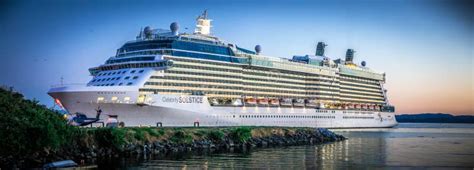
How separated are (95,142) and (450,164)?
24.7m

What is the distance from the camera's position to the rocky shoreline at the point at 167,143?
34122mm

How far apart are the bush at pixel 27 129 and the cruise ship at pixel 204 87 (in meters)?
20.5

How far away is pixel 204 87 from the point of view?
67.1 metres

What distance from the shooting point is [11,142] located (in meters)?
31.2

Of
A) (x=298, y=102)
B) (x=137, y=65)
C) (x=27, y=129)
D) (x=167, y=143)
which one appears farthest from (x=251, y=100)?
(x=27, y=129)

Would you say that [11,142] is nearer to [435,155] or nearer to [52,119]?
[52,119]

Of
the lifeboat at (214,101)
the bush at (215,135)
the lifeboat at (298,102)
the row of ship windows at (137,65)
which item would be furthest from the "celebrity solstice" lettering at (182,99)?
the lifeboat at (298,102)

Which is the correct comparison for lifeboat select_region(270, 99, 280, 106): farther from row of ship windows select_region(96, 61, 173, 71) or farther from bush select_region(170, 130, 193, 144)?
bush select_region(170, 130, 193, 144)

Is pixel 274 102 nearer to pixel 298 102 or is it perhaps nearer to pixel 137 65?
pixel 298 102

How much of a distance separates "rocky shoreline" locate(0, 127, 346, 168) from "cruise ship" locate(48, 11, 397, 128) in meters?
8.17

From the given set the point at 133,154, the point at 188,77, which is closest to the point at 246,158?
the point at 133,154

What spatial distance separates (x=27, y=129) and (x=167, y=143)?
13.7 meters

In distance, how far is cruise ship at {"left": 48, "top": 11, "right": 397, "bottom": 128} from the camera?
193 feet

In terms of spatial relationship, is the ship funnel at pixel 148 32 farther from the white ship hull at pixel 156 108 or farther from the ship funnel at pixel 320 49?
the ship funnel at pixel 320 49
